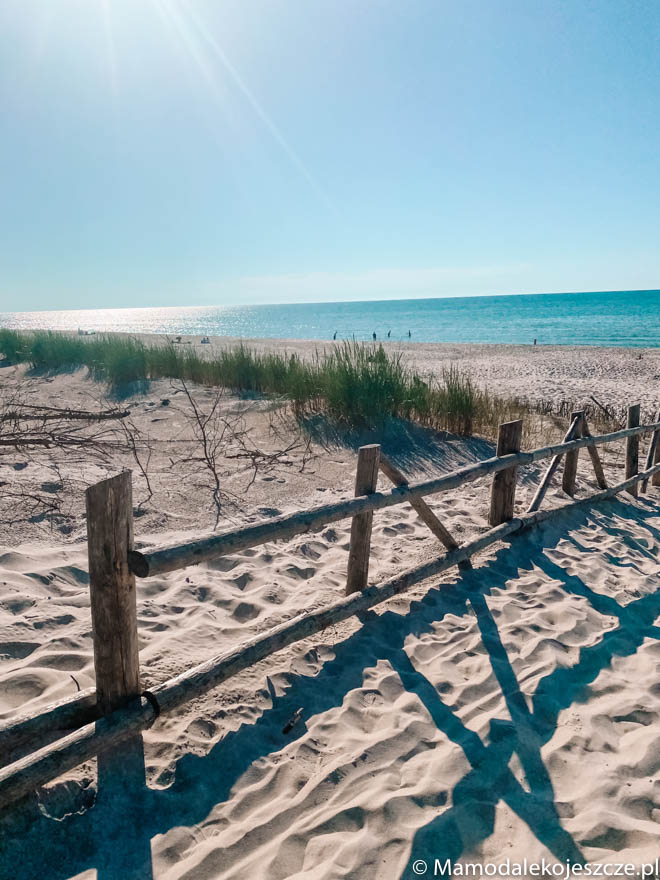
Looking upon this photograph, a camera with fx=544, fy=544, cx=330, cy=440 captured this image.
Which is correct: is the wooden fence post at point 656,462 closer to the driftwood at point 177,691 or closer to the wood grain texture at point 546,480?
the wood grain texture at point 546,480

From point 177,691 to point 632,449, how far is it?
560cm

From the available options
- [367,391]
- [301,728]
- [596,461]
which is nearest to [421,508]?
[301,728]

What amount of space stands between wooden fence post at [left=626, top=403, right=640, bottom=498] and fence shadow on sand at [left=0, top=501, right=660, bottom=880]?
3.07 m

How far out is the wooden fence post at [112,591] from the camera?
6.30ft

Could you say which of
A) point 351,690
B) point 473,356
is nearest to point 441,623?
point 351,690

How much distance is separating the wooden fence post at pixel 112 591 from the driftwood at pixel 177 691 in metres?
0.10

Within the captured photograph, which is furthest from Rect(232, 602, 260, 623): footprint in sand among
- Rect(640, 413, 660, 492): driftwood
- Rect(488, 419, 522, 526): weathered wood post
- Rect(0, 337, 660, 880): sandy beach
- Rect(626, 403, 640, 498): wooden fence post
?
Rect(640, 413, 660, 492): driftwood

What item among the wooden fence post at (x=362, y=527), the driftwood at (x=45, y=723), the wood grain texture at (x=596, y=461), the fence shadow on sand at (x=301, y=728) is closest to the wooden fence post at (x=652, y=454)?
the wood grain texture at (x=596, y=461)

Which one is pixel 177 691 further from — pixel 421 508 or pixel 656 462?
pixel 656 462

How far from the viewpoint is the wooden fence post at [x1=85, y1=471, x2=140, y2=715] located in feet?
6.30

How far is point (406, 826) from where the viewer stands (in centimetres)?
191

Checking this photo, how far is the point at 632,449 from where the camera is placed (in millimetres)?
6039

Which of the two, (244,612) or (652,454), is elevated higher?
(652,454)

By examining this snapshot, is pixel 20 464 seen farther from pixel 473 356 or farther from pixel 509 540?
pixel 473 356
